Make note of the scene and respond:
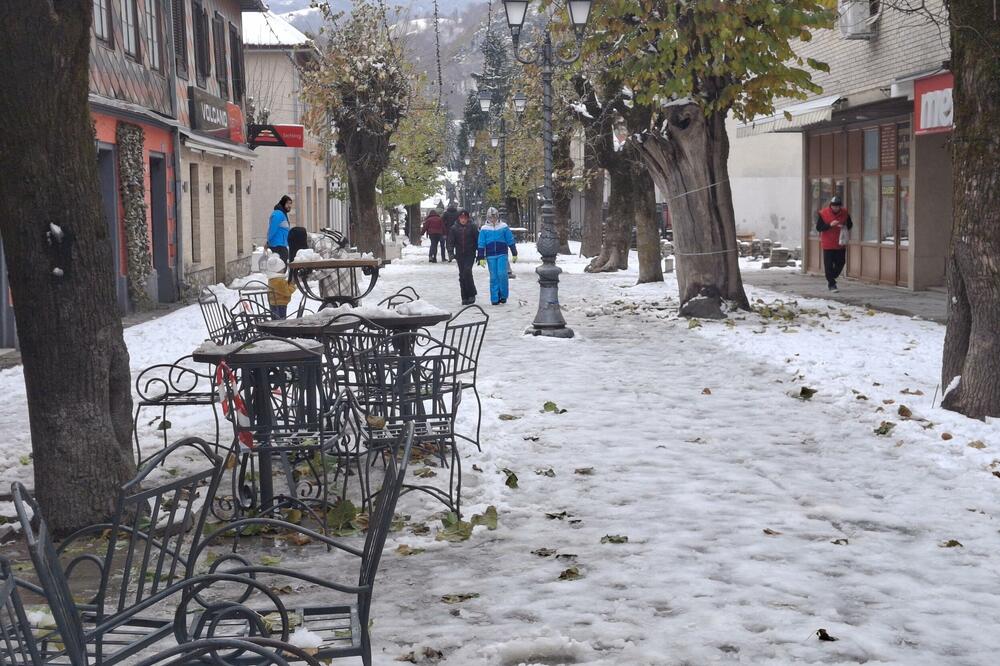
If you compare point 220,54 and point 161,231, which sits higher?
point 220,54

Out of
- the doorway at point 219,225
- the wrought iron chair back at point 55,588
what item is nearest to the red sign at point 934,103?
the doorway at point 219,225

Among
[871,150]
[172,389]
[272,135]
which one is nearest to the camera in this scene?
[172,389]

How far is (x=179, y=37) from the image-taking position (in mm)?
24422

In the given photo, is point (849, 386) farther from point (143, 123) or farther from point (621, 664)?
point (143, 123)

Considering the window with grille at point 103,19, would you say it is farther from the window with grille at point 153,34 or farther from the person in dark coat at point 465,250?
the person in dark coat at point 465,250

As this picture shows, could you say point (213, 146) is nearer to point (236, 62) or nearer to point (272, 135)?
point (236, 62)

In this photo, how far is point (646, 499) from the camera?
7195mm

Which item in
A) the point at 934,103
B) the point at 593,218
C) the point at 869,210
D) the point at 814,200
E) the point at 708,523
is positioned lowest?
the point at 708,523

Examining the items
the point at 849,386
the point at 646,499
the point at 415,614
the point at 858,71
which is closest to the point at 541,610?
the point at 415,614

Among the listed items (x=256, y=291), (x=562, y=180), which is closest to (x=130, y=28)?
(x=256, y=291)

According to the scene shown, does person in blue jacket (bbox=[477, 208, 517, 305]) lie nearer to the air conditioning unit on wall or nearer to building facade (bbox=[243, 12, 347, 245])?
the air conditioning unit on wall

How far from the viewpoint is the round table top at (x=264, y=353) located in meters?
6.47

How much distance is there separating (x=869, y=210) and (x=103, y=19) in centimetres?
1438

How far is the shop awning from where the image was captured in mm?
23344
